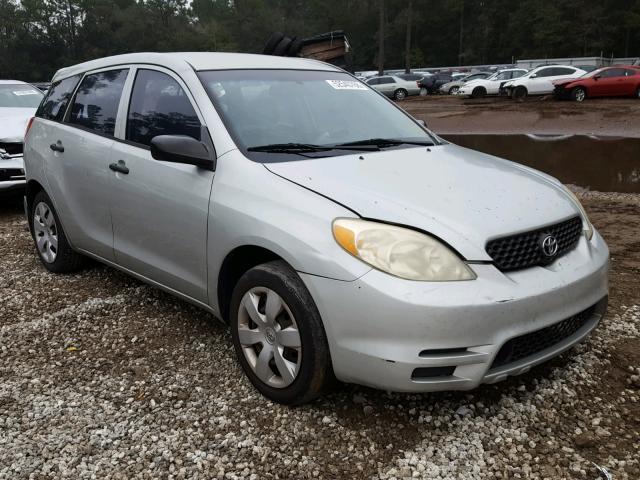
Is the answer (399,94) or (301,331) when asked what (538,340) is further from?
(399,94)

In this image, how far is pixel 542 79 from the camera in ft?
85.0

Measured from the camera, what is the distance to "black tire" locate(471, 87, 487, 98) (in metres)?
29.3

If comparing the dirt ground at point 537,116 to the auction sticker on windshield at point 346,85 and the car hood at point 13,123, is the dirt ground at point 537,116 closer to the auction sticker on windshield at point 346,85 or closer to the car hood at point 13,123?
the car hood at point 13,123

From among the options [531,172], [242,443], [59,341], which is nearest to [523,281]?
[531,172]

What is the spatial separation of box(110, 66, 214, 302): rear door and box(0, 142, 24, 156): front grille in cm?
431

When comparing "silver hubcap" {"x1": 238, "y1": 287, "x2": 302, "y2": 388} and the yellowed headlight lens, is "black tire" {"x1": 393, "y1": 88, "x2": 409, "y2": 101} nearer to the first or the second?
"silver hubcap" {"x1": 238, "y1": 287, "x2": 302, "y2": 388}

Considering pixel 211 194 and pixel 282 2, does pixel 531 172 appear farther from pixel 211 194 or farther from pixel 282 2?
A: pixel 282 2

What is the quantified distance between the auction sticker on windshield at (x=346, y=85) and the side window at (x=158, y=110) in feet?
3.35

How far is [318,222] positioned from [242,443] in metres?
1.05

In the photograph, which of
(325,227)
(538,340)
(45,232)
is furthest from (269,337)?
(45,232)

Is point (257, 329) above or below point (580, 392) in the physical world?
above

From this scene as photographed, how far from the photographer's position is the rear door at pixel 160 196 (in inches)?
124

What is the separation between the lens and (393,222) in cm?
247

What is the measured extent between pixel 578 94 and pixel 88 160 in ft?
79.6
